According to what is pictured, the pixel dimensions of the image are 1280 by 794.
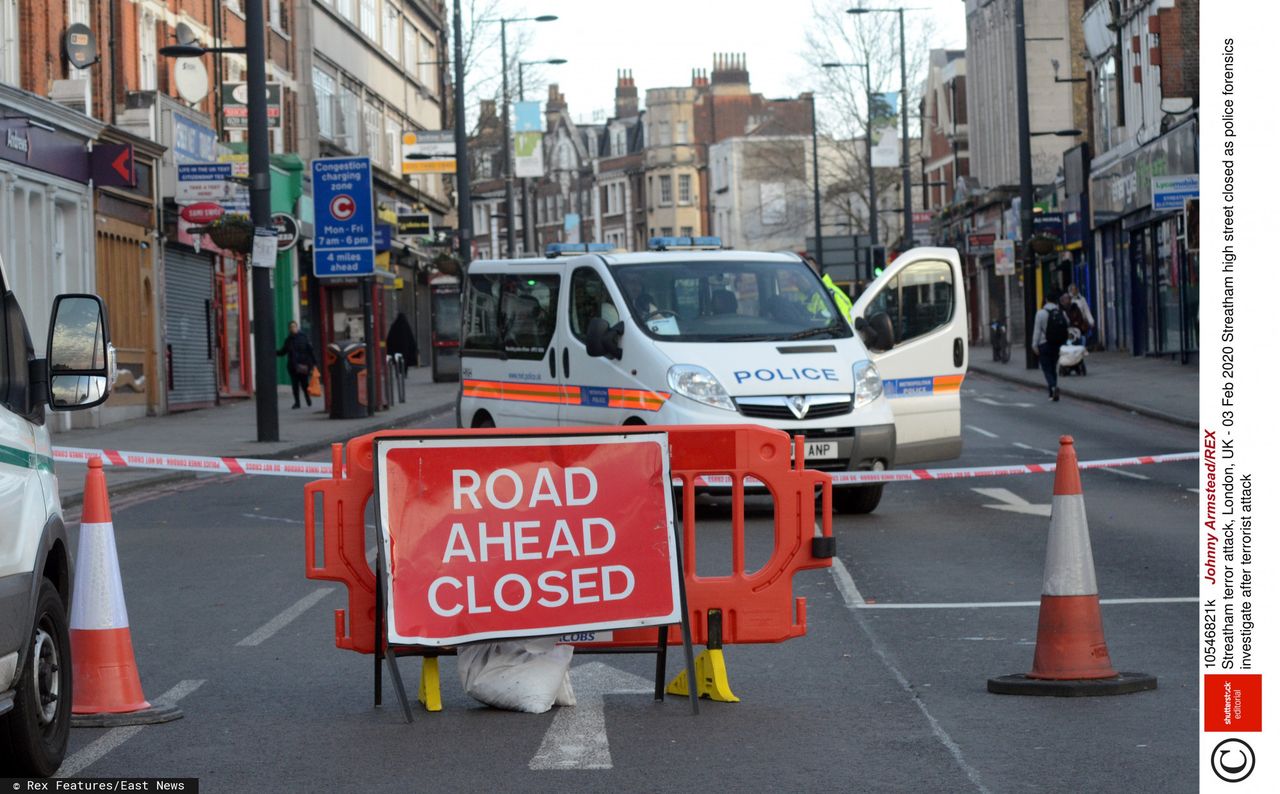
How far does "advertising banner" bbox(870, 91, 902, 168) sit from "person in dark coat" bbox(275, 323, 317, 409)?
30853mm

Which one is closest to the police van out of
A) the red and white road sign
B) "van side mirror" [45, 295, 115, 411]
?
"van side mirror" [45, 295, 115, 411]

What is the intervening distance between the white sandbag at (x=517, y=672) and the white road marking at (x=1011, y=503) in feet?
24.3

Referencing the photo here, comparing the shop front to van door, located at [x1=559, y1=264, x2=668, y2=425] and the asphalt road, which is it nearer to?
van door, located at [x1=559, y1=264, x2=668, y2=425]

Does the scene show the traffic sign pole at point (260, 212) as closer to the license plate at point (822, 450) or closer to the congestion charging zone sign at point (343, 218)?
the congestion charging zone sign at point (343, 218)

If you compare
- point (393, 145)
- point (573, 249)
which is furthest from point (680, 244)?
point (393, 145)

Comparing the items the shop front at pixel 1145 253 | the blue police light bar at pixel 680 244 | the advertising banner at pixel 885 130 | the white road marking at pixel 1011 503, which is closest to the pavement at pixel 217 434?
the blue police light bar at pixel 680 244

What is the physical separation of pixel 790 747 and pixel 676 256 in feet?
31.3

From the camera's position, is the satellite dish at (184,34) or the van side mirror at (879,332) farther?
the satellite dish at (184,34)

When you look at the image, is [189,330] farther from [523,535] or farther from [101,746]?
[101,746]

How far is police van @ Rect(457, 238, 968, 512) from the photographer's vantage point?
14.4 meters

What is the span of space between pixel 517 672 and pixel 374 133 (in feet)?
173

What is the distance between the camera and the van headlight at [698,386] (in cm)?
1423

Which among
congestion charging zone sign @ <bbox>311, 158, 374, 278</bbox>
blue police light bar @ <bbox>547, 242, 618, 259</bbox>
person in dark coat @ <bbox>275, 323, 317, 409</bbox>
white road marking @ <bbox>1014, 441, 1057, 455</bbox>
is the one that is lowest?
white road marking @ <bbox>1014, 441, 1057, 455</bbox>
